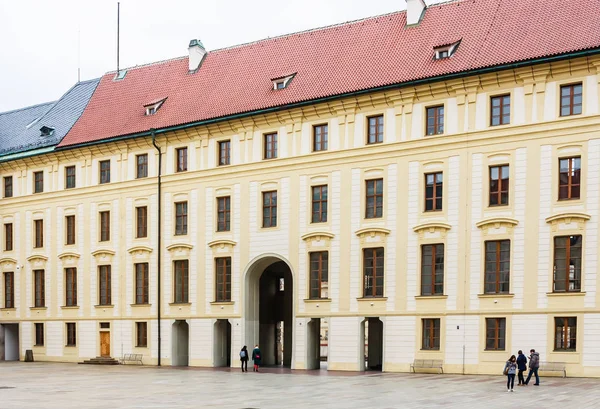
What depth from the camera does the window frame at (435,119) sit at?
42062mm

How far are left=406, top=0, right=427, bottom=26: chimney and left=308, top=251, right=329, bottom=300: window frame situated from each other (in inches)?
532

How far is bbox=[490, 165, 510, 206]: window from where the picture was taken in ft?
132

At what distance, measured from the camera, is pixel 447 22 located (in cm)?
4584

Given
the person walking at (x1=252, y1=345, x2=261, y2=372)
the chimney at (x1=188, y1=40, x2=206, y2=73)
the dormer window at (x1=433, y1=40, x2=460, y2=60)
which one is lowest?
the person walking at (x1=252, y1=345, x2=261, y2=372)

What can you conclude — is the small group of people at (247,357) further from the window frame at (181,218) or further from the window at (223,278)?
the window frame at (181,218)

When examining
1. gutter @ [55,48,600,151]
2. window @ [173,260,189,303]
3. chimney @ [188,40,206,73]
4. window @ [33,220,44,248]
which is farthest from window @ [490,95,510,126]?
window @ [33,220,44,248]

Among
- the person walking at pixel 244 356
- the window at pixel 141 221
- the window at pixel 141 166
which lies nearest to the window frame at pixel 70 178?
the window at pixel 141 166

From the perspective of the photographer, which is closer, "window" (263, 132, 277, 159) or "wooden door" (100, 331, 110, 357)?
"window" (263, 132, 277, 159)

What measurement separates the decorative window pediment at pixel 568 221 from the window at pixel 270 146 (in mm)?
15768

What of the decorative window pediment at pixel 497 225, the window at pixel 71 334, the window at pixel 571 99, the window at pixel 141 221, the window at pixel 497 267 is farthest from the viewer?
the window at pixel 71 334

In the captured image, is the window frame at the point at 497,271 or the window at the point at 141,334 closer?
the window frame at the point at 497,271

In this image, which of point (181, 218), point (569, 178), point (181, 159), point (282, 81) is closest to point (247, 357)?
point (181, 218)

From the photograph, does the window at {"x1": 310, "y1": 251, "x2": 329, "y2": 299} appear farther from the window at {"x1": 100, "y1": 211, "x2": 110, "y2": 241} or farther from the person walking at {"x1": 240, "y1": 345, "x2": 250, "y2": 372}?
the window at {"x1": 100, "y1": 211, "x2": 110, "y2": 241}

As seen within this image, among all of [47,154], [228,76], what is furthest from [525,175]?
[47,154]
